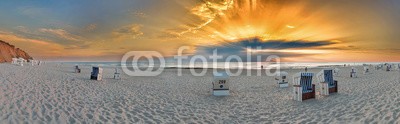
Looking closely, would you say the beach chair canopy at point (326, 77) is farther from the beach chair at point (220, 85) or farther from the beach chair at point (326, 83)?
the beach chair at point (220, 85)

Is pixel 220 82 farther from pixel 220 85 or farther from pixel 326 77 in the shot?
pixel 326 77

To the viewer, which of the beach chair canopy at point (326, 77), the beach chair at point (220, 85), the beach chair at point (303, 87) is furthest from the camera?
the beach chair at point (220, 85)

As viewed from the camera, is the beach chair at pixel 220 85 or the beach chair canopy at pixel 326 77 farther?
the beach chair at pixel 220 85

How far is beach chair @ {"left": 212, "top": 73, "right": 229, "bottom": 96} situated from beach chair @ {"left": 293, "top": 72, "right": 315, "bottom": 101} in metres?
4.10

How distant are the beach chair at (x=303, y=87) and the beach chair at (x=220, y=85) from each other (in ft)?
13.4

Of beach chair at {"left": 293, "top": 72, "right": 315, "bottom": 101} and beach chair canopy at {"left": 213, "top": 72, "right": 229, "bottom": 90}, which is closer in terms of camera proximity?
beach chair at {"left": 293, "top": 72, "right": 315, "bottom": 101}

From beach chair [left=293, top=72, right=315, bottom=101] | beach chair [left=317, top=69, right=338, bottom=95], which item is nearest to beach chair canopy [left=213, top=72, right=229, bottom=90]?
beach chair [left=293, top=72, right=315, bottom=101]

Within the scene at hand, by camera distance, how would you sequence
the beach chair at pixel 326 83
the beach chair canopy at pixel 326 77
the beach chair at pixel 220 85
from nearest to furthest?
the beach chair at pixel 326 83 → the beach chair canopy at pixel 326 77 → the beach chair at pixel 220 85

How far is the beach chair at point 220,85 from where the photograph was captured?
14.2 meters

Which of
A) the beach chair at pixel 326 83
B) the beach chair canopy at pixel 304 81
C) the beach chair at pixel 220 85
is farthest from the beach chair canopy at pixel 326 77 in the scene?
the beach chair at pixel 220 85

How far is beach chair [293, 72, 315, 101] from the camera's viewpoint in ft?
37.9

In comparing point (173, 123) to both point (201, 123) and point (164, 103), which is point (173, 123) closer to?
point (201, 123)

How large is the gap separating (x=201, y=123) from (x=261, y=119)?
233 cm

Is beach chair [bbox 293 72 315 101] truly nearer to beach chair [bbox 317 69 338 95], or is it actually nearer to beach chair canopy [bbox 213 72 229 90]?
beach chair [bbox 317 69 338 95]
